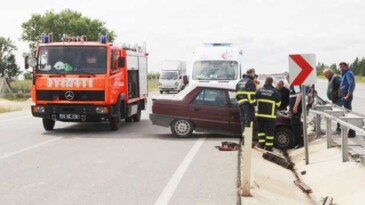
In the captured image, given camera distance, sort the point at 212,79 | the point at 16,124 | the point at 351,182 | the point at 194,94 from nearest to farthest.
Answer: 1. the point at 351,182
2. the point at 194,94
3. the point at 16,124
4. the point at 212,79

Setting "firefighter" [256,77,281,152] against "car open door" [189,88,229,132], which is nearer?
"firefighter" [256,77,281,152]

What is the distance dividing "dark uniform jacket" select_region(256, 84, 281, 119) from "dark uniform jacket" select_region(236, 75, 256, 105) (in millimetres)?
188

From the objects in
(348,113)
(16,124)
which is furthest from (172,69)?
(348,113)

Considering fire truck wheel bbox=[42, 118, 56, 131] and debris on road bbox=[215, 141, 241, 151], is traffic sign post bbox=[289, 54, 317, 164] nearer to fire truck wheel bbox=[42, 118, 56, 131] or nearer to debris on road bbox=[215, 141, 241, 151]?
debris on road bbox=[215, 141, 241, 151]

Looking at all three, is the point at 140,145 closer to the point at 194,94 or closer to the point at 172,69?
the point at 194,94

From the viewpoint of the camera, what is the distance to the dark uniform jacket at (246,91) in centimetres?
1165

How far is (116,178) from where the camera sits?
829 centimetres

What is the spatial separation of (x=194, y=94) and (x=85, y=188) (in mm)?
6461

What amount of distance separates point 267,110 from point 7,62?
63.7 meters

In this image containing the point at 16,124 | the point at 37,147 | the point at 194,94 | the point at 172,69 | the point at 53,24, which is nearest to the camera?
the point at 37,147

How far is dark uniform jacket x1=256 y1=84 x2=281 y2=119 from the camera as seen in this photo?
1173 centimetres

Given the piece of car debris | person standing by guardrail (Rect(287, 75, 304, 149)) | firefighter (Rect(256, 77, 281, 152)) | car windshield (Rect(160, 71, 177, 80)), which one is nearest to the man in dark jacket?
person standing by guardrail (Rect(287, 75, 304, 149))

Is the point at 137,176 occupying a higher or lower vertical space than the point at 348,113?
lower

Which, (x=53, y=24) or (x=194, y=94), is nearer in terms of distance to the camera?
(x=194, y=94)
